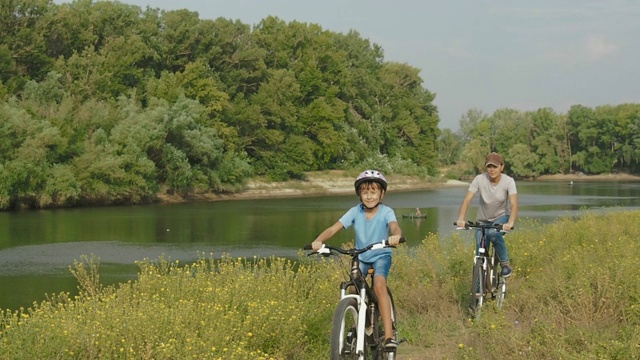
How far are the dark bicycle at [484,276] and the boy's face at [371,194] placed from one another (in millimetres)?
2496

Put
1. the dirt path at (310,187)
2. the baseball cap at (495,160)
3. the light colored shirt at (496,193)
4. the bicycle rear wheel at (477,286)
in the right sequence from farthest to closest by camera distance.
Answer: the dirt path at (310,187), the light colored shirt at (496,193), the baseball cap at (495,160), the bicycle rear wheel at (477,286)

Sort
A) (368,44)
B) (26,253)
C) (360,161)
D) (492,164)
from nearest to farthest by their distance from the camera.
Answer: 1. (492,164)
2. (26,253)
3. (360,161)
4. (368,44)

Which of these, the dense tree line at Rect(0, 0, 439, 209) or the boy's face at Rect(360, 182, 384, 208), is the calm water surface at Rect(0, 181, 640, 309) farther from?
the boy's face at Rect(360, 182, 384, 208)

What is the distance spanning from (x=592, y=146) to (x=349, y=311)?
107 metres

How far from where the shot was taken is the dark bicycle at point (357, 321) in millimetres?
5816

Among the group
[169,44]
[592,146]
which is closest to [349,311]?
[169,44]

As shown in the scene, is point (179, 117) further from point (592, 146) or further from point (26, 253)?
point (592, 146)

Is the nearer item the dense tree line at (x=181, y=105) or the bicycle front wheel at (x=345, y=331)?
the bicycle front wheel at (x=345, y=331)

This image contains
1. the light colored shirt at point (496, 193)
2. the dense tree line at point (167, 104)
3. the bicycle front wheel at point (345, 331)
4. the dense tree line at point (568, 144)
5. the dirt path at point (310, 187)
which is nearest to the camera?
the bicycle front wheel at point (345, 331)

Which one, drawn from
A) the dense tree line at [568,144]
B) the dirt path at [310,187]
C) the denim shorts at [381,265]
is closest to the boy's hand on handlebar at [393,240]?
the denim shorts at [381,265]

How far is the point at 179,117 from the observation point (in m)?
53.9

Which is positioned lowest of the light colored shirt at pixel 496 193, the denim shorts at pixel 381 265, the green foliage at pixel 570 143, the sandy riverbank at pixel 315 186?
the sandy riverbank at pixel 315 186

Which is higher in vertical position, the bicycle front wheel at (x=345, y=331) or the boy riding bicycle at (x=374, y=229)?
the boy riding bicycle at (x=374, y=229)

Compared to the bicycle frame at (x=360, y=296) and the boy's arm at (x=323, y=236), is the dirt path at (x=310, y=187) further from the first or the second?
the bicycle frame at (x=360, y=296)
